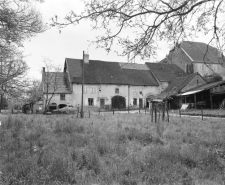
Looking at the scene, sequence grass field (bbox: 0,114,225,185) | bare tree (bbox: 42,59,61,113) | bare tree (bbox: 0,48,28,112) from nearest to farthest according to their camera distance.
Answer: grass field (bbox: 0,114,225,185), bare tree (bbox: 0,48,28,112), bare tree (bbox: 42,59,61,113)

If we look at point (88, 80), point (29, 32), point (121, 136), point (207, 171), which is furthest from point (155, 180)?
point (88, 80)

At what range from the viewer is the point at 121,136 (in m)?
7.43

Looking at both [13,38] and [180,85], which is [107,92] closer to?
[180,85]

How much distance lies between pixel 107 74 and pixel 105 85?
9.36 ft

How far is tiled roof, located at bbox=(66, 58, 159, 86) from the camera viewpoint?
37.3 meters

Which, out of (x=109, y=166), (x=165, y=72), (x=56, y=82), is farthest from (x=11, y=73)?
(x=165, y=72)

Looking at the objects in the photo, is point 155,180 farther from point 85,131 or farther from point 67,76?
point 67,76

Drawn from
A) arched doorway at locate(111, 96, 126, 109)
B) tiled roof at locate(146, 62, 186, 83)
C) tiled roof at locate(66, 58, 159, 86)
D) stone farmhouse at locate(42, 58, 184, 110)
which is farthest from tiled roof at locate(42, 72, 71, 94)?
tiled roof at locate(146, 62, 186, 83)

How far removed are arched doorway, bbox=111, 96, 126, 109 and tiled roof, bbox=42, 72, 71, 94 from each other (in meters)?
8.34

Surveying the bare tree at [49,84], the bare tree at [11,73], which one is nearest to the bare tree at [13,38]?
the bare tree at [11,73]

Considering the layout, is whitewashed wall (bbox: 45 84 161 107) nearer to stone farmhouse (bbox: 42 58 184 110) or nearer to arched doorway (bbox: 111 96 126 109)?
stone farmhouse (bbox: 42 58 184 110)

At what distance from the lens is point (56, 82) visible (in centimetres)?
3578

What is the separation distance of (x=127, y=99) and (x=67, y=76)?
11.6 meters

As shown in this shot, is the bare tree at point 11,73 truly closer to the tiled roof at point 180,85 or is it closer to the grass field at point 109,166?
the grass field at point 109,166
